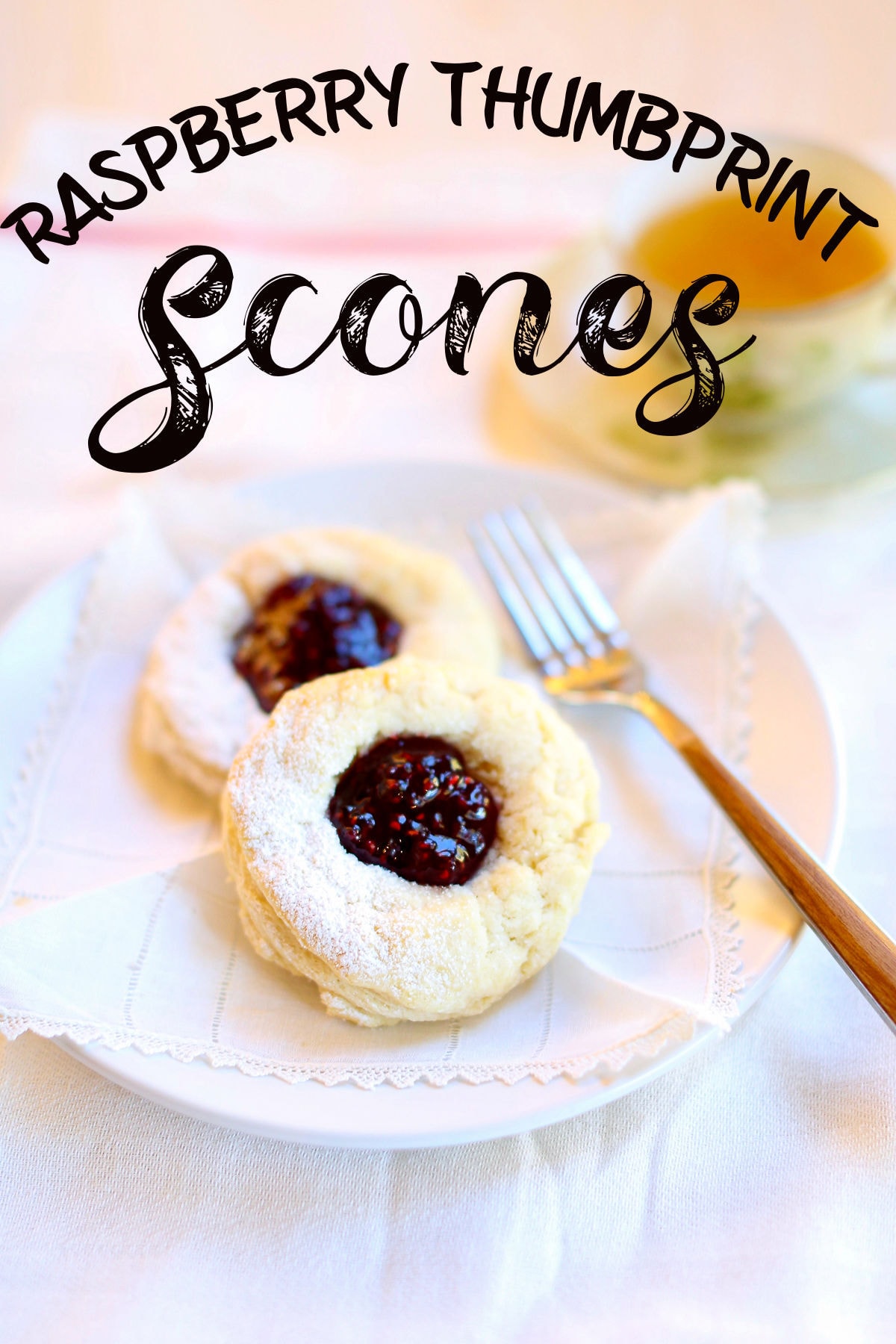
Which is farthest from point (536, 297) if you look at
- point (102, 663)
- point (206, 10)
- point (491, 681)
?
point (206, 10)

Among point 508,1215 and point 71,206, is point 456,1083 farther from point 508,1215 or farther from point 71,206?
point 71,206

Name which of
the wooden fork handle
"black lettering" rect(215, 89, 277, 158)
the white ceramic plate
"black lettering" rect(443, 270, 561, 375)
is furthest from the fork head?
"black lettering" rect(215, 89, 277, 158)

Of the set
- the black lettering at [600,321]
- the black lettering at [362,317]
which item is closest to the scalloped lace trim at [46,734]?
the black lettering at [362,317]

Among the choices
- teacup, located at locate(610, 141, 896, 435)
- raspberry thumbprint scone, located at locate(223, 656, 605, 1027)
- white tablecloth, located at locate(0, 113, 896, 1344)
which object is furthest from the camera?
teacup, located at locate(610, 141, 896, 435)

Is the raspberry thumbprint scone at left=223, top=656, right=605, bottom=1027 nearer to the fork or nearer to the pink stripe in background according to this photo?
the fork

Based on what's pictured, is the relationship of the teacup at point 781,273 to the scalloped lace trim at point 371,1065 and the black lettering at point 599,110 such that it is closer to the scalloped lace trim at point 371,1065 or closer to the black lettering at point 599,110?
the black lettering at point 599,110

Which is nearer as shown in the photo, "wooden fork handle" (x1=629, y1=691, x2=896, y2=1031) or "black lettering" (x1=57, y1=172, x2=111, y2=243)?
"wooden fork handle" (x1=629, y1=691, x2=896, y2=1031)

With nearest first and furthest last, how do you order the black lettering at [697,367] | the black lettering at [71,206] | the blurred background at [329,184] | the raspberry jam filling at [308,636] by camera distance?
the black lettering at [71,206], the black lettering at [697,367], the raspberry jam filling at [308,636], the blurred background at [329,184]
